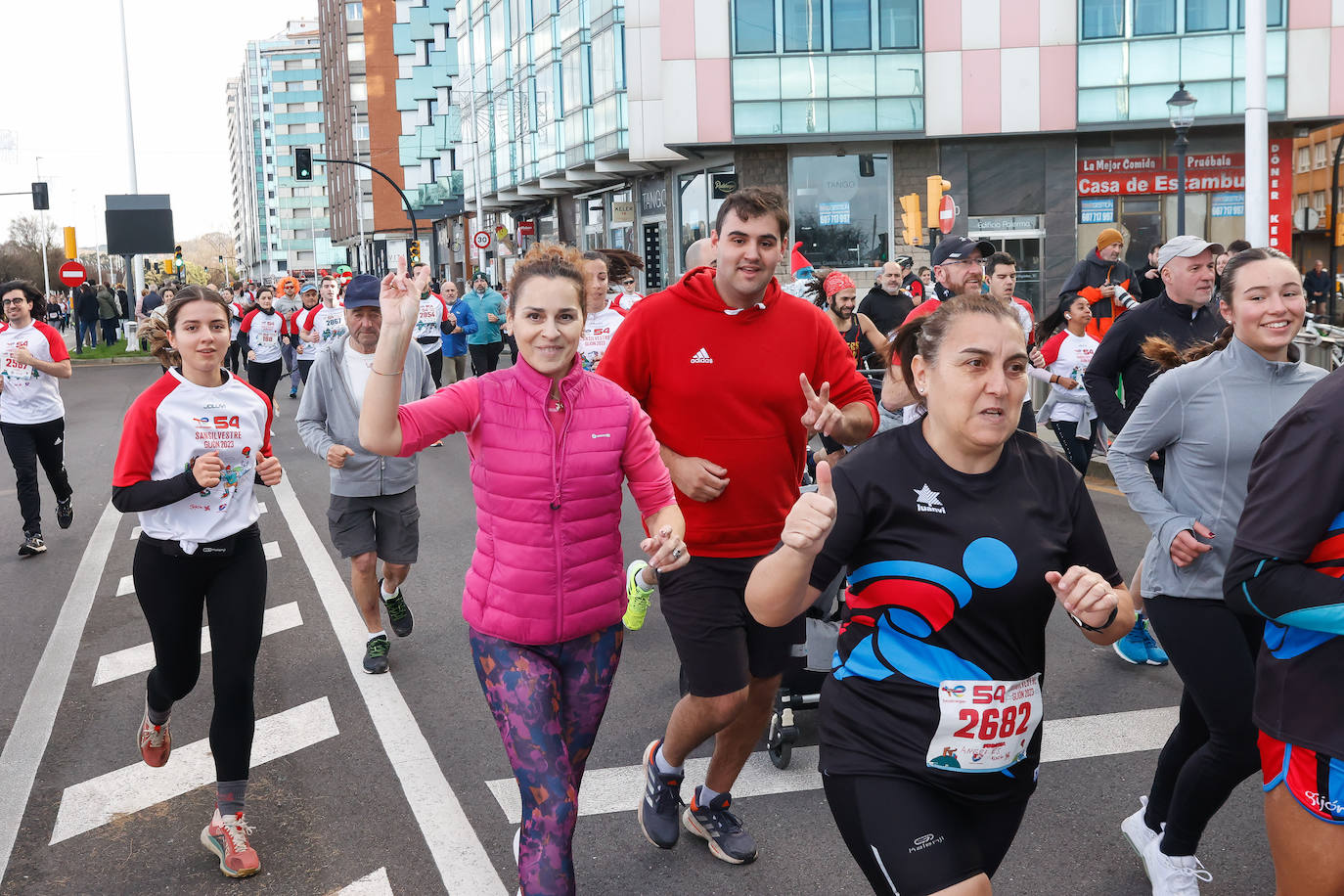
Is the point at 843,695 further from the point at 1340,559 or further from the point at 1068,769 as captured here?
the point at 1068,769

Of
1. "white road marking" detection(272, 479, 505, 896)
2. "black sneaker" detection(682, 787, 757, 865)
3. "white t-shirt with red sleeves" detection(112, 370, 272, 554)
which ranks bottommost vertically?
"white road marking" detection(272, 479, 505, 896)

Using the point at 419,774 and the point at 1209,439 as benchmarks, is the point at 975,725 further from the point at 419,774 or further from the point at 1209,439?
the point at 419,774

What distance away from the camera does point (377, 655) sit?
685cm

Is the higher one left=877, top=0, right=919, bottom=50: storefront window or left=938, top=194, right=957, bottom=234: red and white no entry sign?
left=877, top=0, right=919, bottom=50: storefront window

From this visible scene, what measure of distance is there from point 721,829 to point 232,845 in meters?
1.66

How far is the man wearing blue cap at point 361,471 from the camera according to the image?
693 centimetres

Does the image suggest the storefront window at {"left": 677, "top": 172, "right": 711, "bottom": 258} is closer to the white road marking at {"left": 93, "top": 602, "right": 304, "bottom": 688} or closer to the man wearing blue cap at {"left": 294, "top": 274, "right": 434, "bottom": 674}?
the white road marking at {"left": 93, "top": 602, "right": 304, "bottom": 688}

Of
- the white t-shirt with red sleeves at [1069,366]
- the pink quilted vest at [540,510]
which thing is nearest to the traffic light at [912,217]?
the white t-shirt with red sleeves at [1069,366]

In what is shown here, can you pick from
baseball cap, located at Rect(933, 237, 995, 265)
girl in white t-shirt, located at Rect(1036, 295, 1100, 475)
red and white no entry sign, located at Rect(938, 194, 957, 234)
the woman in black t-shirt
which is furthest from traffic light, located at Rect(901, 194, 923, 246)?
the woman in black t-shirt

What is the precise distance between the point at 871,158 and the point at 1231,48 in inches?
360

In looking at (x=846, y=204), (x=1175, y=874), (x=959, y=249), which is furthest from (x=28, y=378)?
(x=846, y=204)

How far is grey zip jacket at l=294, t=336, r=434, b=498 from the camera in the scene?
7.00 metres

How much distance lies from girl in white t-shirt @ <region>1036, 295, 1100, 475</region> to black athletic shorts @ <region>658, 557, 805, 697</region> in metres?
5.47

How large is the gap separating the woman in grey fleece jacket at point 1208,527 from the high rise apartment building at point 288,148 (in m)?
143
